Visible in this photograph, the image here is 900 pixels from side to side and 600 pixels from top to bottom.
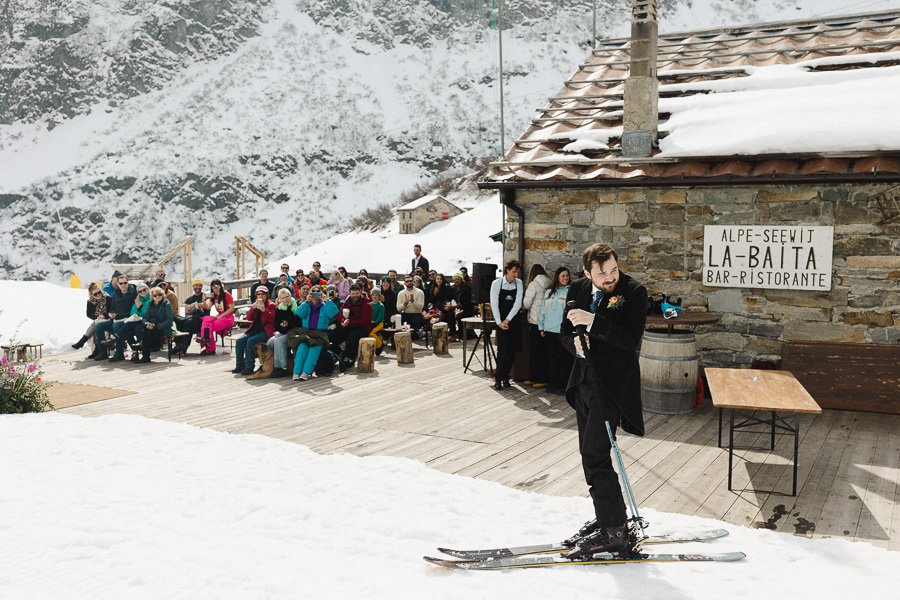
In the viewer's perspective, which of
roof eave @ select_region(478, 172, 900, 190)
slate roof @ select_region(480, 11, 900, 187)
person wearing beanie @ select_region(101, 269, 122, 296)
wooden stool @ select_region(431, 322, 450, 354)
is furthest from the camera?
person wearing beanie @ select_region(101, 269, 122, 296)

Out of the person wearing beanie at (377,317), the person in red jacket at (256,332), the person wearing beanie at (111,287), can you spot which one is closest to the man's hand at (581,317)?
the person in red jacket at (256,332)

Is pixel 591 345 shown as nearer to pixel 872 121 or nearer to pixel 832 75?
pixel 872 121

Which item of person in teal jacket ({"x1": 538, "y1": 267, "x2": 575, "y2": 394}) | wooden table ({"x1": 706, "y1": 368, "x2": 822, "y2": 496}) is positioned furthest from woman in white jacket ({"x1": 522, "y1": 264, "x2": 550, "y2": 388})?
wooden table ({"x1": 706, "y1": 368, "x2": 822, "y2": 496})

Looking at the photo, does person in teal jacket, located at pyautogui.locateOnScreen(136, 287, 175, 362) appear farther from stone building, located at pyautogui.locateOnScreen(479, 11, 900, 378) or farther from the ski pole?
the ski pole

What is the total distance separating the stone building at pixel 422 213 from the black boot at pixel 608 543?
105 feet

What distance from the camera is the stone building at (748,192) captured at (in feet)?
23.9

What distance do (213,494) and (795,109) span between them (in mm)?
7513

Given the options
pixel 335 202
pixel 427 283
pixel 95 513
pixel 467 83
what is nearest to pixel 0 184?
pixel 335 202

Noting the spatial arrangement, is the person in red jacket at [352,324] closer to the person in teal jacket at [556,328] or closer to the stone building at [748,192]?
the stone building at [748,192]

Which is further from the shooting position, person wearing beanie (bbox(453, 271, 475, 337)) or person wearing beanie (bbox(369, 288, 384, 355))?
person wearing beanie (bbox(453, 271, 475, 337))

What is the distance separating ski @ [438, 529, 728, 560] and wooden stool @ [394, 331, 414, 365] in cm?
674

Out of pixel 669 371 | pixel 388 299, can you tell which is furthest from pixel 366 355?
pixel 669 371

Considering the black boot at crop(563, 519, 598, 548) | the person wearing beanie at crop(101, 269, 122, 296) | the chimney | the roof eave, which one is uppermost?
the chimney

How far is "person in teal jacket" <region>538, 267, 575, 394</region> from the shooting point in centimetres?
823
